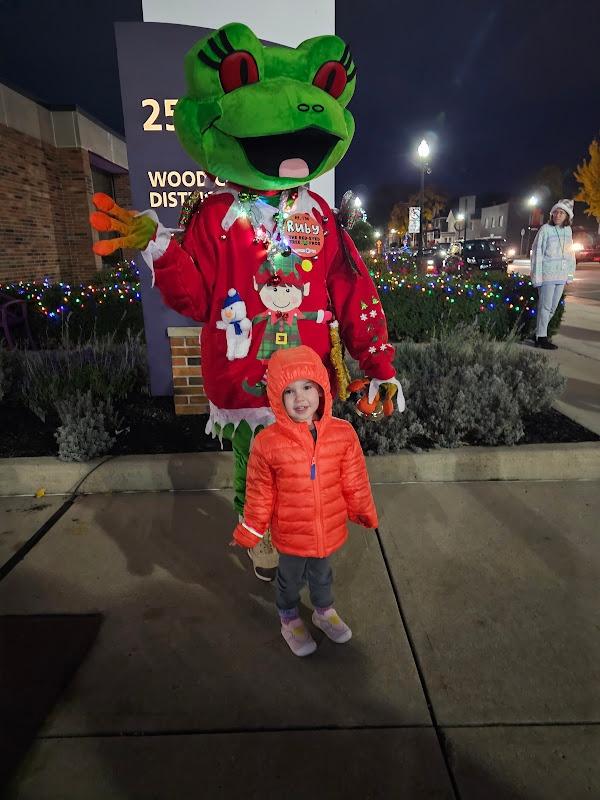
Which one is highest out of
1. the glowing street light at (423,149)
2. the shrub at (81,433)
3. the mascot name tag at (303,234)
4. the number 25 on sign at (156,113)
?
the glowing street light at (423,149)

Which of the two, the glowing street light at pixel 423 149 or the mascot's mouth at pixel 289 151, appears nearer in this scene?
the mascot's mouth at pixel 289 151

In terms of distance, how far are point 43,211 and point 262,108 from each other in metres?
14.7

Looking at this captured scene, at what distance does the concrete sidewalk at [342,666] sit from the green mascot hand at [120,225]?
1537mm

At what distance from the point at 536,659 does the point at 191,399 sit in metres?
2.97

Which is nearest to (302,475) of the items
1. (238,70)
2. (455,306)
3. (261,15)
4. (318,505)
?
(318,505)

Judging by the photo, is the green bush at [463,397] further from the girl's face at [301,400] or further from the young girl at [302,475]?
the girl's face at [301,400]

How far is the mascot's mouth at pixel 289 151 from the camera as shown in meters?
2.05

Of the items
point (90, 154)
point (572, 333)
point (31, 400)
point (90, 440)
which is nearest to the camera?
point (90, 440)

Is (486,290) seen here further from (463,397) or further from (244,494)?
(244,494)

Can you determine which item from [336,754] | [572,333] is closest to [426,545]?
[336,754]

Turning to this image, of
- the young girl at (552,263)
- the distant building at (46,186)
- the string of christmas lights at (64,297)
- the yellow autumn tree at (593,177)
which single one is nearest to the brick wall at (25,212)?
the distant building at (46,186)

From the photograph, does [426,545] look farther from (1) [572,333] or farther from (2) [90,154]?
(2) [90,154]

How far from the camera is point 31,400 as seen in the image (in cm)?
419

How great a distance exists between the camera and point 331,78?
2.15m
